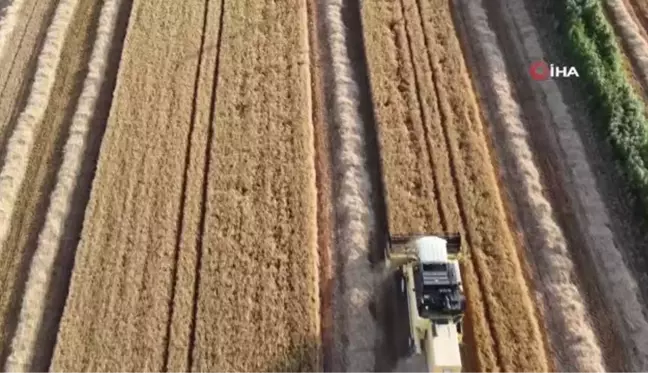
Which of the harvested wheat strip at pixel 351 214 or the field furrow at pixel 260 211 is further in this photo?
the harvested wheat strip at pixel 351 214

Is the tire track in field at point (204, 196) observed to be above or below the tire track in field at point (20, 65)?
below

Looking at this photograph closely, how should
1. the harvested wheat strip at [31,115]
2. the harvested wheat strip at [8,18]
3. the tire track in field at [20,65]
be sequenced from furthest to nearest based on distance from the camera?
the harvested wheat strip at [8,18] < the tire track in field at [20,65] < the harvested wheat strip at [31,115]

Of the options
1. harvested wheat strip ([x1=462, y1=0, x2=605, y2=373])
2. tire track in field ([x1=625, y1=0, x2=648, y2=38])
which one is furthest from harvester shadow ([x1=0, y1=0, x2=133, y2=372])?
tire track in field ([x1=625, y1=0, x2=648, y2=38])

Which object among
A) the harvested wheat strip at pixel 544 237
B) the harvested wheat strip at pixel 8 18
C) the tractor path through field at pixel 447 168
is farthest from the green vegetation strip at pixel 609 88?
the harvested wheat strip at pixel 8 18

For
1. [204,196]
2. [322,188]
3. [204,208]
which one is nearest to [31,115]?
[204,196]

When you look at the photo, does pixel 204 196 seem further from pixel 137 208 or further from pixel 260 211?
pixel 137 208

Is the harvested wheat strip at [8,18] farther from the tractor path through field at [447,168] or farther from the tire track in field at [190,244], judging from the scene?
the tractor path through field at [447,168]

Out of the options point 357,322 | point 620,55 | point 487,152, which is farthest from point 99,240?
point 620,55
